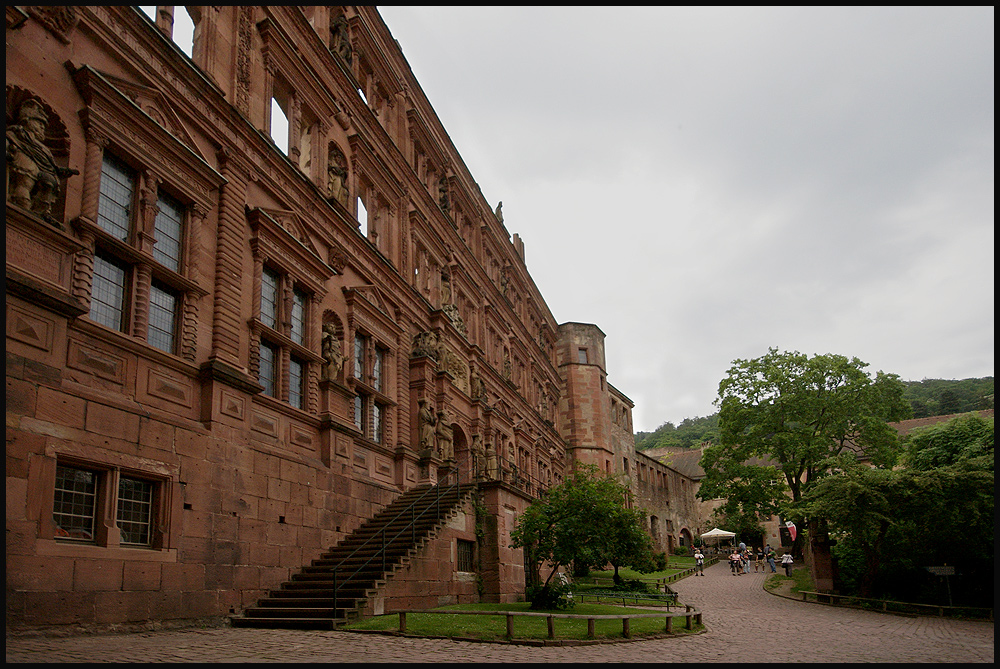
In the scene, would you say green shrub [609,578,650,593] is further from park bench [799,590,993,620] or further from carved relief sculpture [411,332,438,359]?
carved relief sculpture [411,332,438,359]

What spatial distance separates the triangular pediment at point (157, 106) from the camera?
13.4 meters

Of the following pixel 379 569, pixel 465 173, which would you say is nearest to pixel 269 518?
pixel 379 569

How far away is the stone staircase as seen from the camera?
539 inches

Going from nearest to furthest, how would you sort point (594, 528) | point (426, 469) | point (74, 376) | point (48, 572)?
point (48, 572) < point (74, 376) < point (594, 528) < point (426, 469)

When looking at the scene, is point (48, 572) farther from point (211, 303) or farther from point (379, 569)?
point (379, 569)

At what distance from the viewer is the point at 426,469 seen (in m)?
23.1

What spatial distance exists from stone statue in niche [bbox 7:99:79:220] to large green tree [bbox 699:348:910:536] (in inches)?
1285

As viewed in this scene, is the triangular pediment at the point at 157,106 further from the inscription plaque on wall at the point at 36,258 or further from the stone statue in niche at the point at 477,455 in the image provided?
the stone statue in niche at the point at 477,455

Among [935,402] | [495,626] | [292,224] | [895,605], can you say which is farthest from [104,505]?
[935,402]

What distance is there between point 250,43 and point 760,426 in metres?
29.6

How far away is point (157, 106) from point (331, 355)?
22.8 feet

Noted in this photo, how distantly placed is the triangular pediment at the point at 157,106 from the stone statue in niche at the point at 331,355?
550 cm

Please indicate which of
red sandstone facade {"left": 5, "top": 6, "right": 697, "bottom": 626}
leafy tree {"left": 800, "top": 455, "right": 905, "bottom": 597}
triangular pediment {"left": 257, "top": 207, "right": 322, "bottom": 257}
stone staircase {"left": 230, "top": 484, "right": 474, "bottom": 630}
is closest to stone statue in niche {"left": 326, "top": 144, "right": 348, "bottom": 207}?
red sandstone facade {"left": 5, "top": 6, "right": 697, "bottom": 626}

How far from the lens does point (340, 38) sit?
22938 millimetres
